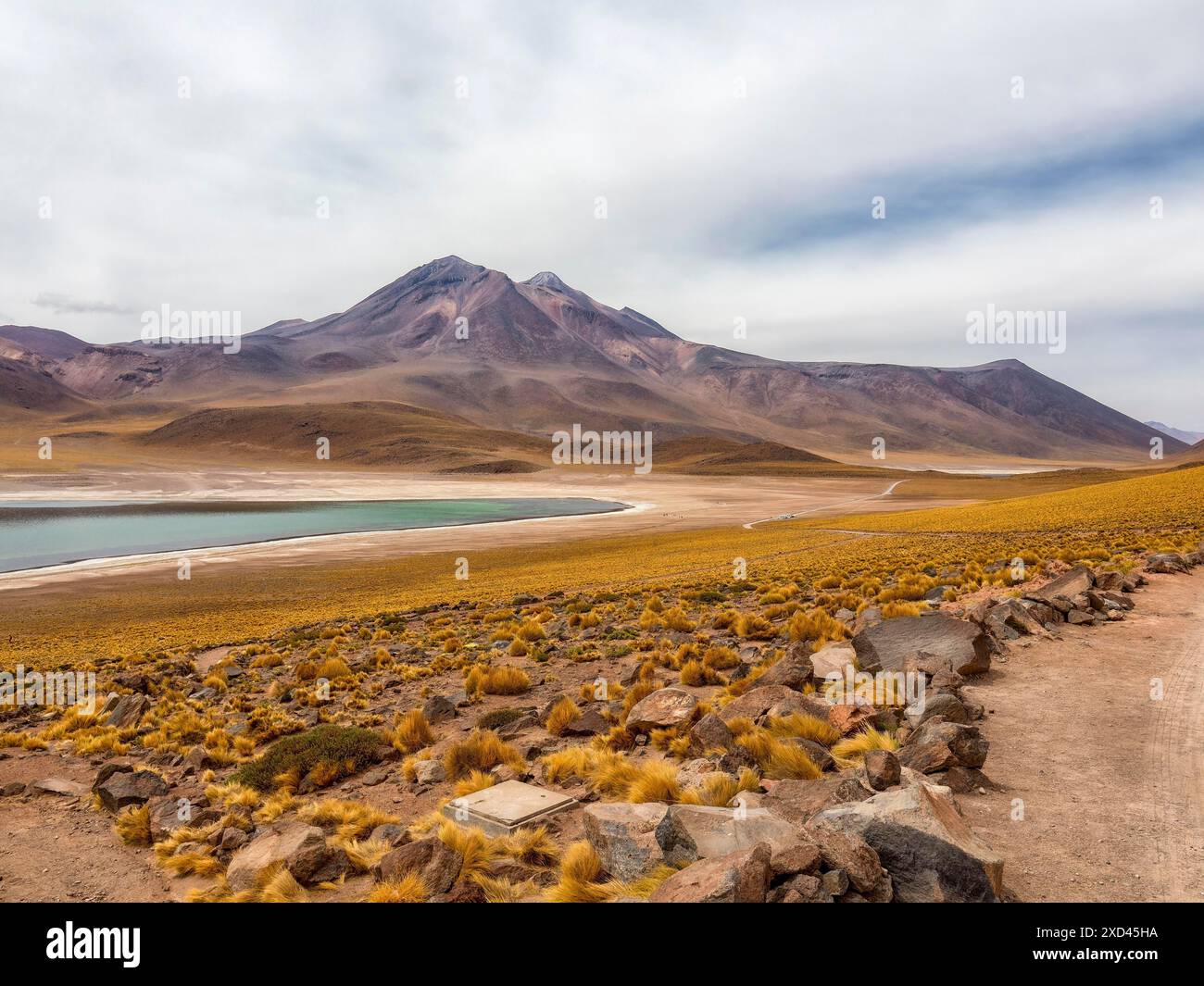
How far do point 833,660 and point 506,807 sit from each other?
5.08m

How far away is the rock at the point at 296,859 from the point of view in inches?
217

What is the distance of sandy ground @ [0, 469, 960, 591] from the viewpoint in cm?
3819

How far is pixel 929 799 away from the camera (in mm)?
4445

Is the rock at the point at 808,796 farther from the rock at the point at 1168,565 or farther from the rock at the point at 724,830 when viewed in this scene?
the rock at the point at 1168,565

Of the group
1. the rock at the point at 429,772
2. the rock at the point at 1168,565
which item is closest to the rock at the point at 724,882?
the rock at the point at 429,772

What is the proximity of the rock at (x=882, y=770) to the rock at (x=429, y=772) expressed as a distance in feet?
14.7

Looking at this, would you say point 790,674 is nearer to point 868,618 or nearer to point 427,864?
point 868,618

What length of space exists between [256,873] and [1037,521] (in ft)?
105

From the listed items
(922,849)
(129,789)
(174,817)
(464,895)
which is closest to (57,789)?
(129,789)

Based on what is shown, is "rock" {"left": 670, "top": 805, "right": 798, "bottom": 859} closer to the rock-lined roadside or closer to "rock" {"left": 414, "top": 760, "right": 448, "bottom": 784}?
the rock-lined roadside

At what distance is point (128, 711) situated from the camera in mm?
10711

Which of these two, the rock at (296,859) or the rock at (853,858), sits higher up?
the rock at (853,858)
